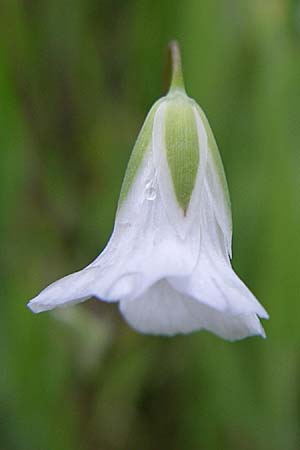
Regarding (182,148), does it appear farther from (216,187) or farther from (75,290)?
(75,290)

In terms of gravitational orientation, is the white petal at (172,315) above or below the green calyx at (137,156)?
below

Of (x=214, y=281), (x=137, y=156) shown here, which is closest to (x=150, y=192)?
(x=137, y=156)

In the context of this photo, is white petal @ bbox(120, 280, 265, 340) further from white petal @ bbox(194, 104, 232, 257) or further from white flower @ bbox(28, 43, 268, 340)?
white petal @ bbox(194, 104, 232, 257)

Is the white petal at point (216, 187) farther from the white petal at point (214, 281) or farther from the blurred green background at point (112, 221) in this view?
the blurred green background at point (112, 221)

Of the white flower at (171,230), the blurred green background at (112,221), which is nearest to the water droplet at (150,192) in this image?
the white flower at (171,230)

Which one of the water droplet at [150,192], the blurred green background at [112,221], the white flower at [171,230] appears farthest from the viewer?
the blurred green background at [112,221]

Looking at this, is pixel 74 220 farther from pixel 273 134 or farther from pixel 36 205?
pixel 273 134

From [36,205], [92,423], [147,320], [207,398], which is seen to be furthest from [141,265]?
[36,205]
